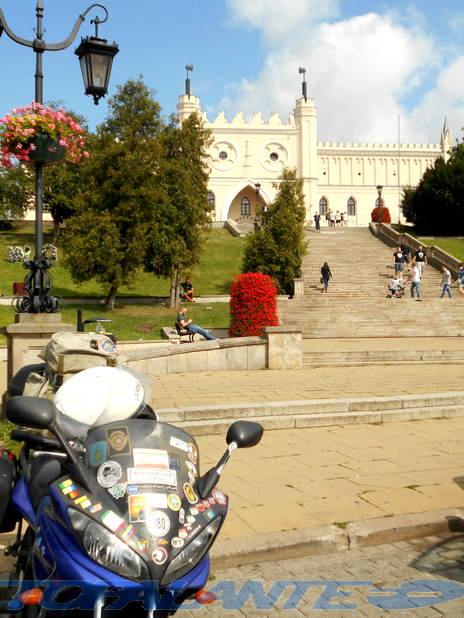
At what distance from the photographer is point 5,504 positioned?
9.52 ft

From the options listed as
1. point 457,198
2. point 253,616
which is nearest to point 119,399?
point 253,616

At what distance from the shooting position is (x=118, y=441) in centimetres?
250

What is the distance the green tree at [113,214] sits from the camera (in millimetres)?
25438

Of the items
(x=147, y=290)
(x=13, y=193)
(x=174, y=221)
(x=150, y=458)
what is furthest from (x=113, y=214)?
(x=150, y=458)

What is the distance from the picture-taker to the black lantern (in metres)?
8.05

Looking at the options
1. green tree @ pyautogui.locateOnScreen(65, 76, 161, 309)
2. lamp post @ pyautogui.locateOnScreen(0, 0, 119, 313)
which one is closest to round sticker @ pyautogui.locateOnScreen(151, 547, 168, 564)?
lamp post @ pyautogui.locateOnScreen(0, 0, 119, 313)

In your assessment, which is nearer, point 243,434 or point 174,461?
point 174,461

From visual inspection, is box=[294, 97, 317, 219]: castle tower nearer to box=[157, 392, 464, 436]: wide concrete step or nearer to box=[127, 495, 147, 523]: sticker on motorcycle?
box=[157, 392, 464, 436]: wide concrete step

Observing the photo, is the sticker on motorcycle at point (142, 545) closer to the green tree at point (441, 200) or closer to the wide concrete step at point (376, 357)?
the wide concrete step at point (376, 357)

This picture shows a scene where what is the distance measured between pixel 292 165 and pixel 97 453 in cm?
6788

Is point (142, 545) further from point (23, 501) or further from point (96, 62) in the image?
point (96, 62)

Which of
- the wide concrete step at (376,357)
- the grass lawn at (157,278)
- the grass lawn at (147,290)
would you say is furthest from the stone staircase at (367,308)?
the grass lawn at (157,278)

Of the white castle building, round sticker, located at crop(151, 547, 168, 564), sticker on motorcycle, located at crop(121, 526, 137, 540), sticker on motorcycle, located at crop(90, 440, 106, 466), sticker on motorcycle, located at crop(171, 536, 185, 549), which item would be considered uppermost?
the white castle building

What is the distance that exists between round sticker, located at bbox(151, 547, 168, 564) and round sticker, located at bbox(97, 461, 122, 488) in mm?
309
